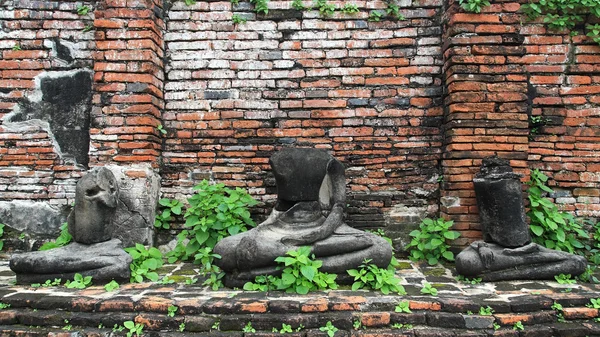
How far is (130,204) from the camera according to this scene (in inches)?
174

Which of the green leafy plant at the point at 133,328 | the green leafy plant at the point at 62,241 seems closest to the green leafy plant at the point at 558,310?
the green leafy plant at the point at 133,328

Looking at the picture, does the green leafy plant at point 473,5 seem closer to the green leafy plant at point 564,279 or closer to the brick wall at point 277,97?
the brick wall at point 277,97

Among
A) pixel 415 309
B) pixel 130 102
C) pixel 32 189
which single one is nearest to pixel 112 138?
pixel 130 102

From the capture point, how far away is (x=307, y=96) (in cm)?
477

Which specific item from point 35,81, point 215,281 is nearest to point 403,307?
point 215,281

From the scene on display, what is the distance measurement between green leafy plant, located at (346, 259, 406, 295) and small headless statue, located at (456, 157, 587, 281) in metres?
0.77

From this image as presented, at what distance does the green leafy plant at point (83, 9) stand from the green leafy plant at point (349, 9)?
114 inches

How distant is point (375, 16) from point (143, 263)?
12.0ft

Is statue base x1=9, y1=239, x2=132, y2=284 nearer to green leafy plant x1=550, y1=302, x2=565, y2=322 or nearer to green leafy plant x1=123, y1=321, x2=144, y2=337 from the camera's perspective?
green leafy plant x1=123, y1=321, x2=144, y2=337

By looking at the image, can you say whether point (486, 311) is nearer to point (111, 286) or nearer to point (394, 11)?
point (111, 286)

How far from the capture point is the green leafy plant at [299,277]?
3.34 meters

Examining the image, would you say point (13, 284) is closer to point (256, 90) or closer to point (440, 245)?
point (256, 90)

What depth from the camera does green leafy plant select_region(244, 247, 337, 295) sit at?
334 centimetres

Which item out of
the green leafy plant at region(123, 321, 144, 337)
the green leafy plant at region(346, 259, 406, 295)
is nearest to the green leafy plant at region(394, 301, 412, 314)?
the green leafy plant at region(346, 259, 406, 295)
